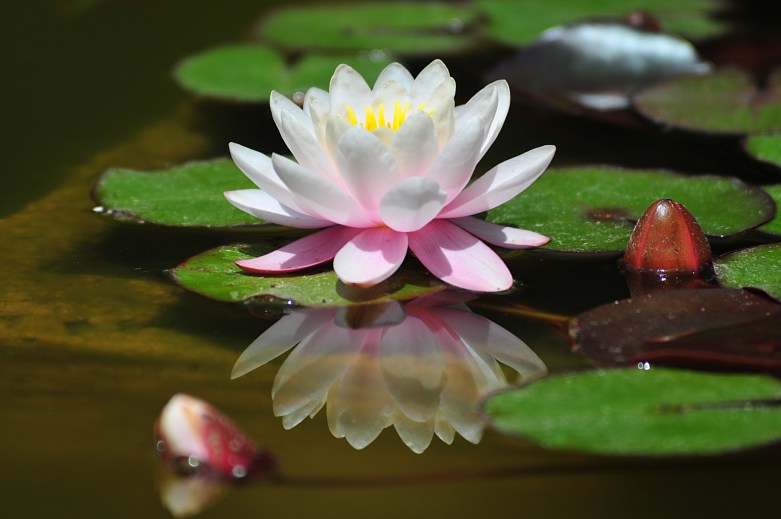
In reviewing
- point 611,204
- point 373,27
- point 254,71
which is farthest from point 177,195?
point 373,27

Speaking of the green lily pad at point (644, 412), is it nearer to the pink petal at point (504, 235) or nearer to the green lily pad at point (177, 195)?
the pink petal at point (504, 235)

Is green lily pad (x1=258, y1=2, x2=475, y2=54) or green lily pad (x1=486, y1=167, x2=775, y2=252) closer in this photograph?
green lily pad (x1=486, y1=167, x2=775, y2=252)

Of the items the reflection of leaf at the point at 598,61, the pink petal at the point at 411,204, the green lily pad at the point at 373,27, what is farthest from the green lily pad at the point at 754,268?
the green lily pad at the point at 373,27

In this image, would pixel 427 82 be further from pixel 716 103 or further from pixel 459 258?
pixel 716 103

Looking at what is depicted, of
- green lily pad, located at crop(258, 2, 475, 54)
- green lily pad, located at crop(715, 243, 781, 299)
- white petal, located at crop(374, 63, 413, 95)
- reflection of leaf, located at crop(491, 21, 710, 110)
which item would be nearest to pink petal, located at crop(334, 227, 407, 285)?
white petal, located at crop(374, 63, 413, 95)

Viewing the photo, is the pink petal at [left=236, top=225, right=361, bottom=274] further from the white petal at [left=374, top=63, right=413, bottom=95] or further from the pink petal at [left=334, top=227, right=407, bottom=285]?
the white petal at [left=374, top=63, right=413, bottom=95]

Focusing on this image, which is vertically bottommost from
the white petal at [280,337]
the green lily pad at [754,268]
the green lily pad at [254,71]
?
the green lily pad at [254,71]
